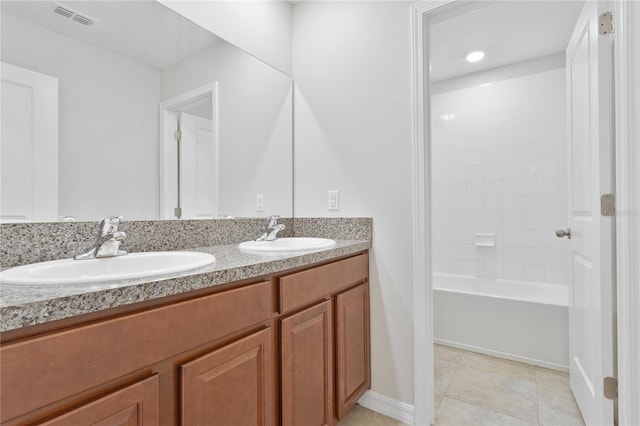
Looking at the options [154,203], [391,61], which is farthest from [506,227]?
[154,203]

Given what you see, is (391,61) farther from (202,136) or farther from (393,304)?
(393,304)

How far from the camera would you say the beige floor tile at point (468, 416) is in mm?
1528

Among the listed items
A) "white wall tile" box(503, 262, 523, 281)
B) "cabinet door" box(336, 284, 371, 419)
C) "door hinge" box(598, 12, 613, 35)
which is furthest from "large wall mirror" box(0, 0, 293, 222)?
"white wall tile" box(503, 262, 523, 281)

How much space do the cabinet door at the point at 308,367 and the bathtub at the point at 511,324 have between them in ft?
4.56

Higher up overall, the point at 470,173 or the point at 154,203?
the point at 470,173

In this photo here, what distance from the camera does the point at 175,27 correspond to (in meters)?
1.39

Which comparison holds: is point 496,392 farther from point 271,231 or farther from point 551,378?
point 271,231

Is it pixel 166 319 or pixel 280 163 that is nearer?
pixel 166 319

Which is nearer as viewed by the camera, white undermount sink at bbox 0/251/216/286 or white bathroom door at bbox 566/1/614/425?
white undermount sink at bbox 0/251/216/286

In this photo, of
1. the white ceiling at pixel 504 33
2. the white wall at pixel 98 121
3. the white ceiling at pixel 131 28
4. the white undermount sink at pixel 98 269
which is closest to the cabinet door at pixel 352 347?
the white undermount sink at pixel 98 269

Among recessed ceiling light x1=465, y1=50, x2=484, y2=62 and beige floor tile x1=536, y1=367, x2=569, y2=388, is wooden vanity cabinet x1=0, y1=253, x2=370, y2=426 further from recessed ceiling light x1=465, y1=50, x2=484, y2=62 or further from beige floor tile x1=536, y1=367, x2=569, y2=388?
recessed ceiling light x1=465, y1=50, x2=484, y2=62

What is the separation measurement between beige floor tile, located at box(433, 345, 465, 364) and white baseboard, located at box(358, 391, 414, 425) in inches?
29.8

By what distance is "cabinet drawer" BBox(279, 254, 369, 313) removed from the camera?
1088mm

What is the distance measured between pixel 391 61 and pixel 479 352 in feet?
6.67
